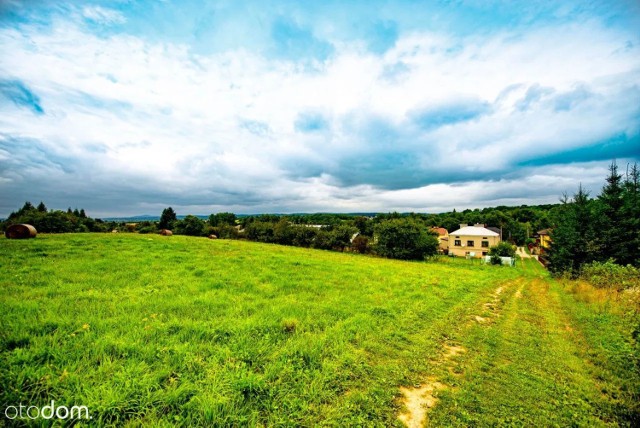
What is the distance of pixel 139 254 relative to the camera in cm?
1314

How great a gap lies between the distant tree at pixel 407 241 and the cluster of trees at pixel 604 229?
14489mm

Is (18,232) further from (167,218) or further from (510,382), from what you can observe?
(167,218)

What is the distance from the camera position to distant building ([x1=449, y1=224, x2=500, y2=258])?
164ft

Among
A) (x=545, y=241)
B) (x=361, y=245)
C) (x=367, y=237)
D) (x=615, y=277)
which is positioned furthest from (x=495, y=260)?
(x=615, y=277)

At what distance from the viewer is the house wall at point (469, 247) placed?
49688mm

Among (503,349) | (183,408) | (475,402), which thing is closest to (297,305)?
(183,408)

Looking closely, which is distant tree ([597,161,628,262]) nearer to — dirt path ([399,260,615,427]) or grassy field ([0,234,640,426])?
grassy field ([0,234,640,426])

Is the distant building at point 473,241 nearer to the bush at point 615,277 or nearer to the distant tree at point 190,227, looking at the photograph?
the bush at point 615,277

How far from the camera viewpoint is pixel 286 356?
15.2 ft

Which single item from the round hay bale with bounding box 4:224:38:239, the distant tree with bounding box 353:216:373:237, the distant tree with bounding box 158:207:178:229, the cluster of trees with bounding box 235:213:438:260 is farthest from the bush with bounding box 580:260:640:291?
the distant tree with bounding box 158:207:178:229

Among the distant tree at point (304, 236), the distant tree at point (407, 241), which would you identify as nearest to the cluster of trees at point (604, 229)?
the distant tree at point (407, 241)

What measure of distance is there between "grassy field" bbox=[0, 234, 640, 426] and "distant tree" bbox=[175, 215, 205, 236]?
6208 cm

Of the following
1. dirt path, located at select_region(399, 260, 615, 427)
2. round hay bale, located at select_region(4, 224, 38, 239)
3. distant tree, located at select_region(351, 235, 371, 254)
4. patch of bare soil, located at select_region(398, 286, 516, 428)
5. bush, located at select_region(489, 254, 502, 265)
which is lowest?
bush, located at select_region(489, 254, 502, 265)

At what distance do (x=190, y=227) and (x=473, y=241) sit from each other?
235ft
